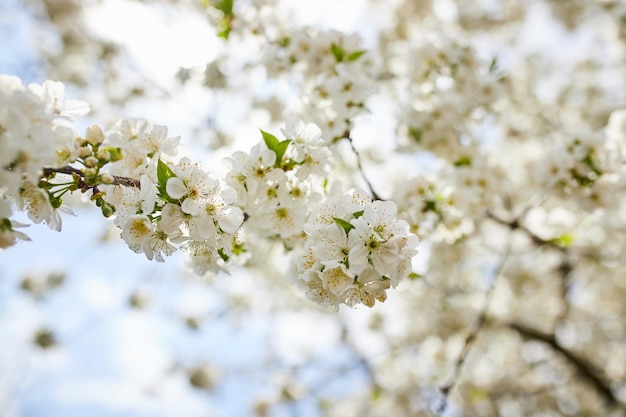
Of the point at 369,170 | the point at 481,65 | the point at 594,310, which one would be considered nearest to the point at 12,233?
the point at 481,65

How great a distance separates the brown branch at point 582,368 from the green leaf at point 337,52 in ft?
14.3

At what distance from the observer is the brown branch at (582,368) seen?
5250 millimetres

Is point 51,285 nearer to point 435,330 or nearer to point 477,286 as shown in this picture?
point 435,330

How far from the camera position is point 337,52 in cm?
252

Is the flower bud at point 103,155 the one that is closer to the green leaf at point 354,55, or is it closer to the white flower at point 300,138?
the white flower at point 300,138

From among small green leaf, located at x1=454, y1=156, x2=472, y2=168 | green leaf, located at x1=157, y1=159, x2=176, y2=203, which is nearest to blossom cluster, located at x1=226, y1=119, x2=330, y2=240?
green leaf, located at x1=157, y1=159, x2=176, y2=203

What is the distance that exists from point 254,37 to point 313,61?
51cm

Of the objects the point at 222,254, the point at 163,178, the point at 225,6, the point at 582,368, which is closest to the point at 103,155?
the point at 163,178

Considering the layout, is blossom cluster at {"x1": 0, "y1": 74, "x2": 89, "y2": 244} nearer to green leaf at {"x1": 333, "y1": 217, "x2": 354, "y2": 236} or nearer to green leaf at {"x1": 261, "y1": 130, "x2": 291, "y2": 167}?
green leaf at {"x1": 261, "y1": 130, "x2": 291, "y2": 167}

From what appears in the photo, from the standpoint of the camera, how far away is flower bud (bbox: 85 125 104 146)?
1.47 metres

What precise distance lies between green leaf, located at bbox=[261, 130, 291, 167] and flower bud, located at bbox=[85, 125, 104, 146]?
1.80ft

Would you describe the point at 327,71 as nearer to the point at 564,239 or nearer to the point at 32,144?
the point at 32,144

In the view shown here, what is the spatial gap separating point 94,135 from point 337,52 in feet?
4.83

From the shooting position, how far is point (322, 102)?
2445 millimetres
